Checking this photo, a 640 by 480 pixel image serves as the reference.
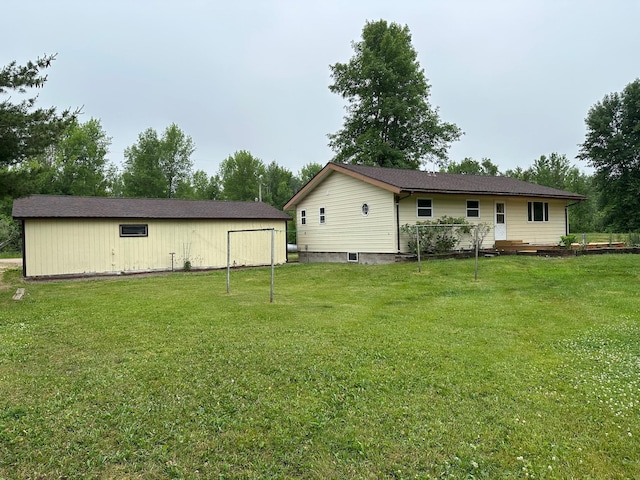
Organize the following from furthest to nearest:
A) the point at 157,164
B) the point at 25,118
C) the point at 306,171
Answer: the point at 306,171 < the point at 157,164 < the point at 25,118

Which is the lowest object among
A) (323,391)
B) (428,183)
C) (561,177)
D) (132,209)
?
(323,391)

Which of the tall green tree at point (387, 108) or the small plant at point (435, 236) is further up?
the tall green tree at point (387, 108)

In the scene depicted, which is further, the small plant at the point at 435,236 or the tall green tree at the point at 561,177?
the tall green tree at the point at 561,177

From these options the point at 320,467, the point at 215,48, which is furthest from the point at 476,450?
the point at 215,48

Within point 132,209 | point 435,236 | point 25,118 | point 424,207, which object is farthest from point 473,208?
point 25,118

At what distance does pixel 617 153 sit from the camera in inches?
1297

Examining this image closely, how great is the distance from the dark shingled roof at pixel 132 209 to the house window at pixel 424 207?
6.05 meters

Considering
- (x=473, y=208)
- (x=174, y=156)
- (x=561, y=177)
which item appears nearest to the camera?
(x=473, y=208)

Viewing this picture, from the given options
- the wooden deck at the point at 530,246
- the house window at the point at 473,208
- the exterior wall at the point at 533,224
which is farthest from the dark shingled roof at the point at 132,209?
the exterior wall at the point at 533,224

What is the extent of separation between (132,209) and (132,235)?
110 cm

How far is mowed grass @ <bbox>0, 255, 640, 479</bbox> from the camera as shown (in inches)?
104

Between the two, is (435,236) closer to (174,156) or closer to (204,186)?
(174,156)

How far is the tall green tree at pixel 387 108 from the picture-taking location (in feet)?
96.0

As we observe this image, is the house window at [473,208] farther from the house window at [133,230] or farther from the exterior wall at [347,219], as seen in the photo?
the house window at [133,230]
